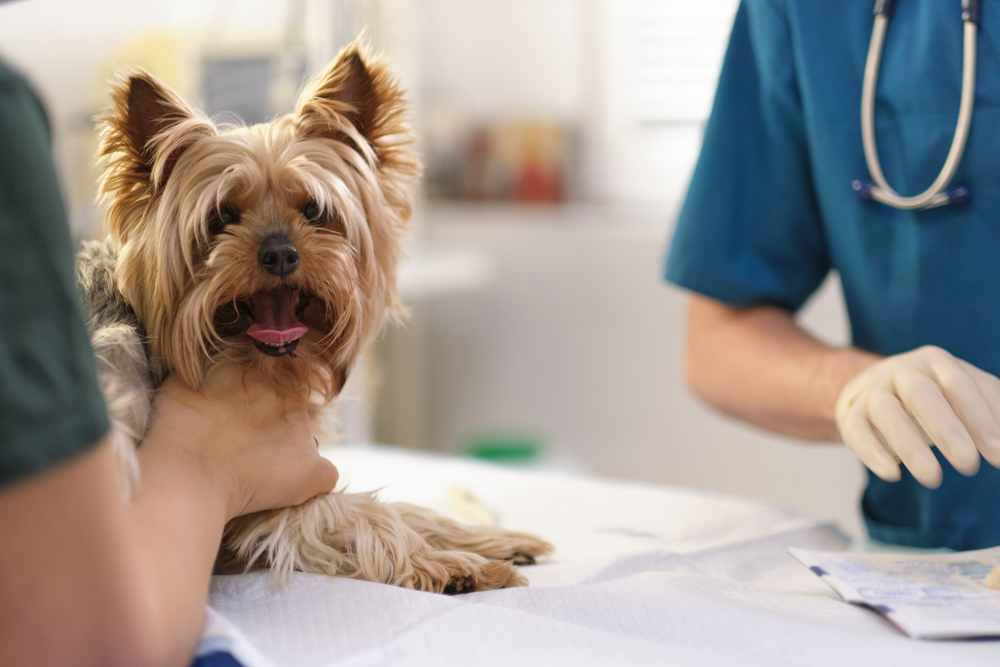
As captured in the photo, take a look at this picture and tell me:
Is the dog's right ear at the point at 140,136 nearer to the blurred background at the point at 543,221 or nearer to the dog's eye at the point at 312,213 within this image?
the dog's eye at the point at 312,213

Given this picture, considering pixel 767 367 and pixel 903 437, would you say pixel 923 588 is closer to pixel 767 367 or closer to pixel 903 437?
pixel 903 437

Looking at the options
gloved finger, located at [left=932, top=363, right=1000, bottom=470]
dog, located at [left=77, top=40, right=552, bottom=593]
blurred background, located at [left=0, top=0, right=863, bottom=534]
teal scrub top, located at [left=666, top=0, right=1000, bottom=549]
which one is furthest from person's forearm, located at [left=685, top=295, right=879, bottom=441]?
blurred background, located at [left=0, top=0, right=863, bottom=534]

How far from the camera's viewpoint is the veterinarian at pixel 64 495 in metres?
0.38

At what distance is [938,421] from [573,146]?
6.67 ft

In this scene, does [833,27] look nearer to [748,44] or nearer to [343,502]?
[748,44]

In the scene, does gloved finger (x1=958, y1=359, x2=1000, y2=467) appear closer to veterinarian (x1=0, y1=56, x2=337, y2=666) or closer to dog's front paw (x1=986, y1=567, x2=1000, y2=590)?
dog's front paw (x1=986, y1=567, x2=1000, y2=590)

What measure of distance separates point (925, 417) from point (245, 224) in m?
0.56

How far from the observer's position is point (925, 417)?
26.1 inches

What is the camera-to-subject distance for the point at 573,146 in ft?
8.43

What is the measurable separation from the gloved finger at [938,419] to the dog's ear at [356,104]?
479mm

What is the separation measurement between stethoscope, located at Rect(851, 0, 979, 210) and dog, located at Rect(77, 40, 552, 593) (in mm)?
497

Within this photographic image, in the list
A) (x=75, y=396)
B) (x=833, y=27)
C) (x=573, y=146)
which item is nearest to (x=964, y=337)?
(x=833, y=27)

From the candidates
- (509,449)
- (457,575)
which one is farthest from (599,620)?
(509,449)

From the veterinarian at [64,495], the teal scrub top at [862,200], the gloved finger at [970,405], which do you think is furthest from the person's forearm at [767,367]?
the veterinarian at [64,495]
